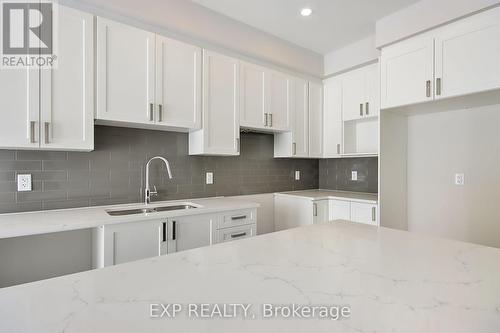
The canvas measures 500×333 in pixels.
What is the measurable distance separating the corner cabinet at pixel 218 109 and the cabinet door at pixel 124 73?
500 mm

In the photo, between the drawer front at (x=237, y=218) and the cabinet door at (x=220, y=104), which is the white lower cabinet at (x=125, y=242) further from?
the cabinet door at (x=220, y=104)

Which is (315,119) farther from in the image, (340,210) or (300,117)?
(340,210)

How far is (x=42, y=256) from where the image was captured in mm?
1926

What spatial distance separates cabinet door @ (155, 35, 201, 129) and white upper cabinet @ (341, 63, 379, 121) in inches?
73.0

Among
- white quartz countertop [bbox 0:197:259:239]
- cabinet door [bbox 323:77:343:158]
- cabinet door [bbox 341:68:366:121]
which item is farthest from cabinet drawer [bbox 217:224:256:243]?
cabinet door [bbox 341:68:366:121]

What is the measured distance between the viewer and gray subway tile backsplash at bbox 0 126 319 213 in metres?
1.95

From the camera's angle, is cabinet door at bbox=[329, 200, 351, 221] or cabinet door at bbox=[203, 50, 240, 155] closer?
cabinet door at bbox=[203, 50, 240, 155]

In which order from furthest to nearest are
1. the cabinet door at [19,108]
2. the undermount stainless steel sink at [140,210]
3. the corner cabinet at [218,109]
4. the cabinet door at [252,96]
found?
the cabinet door at [252,96], the corner cabinet at [218,109], the undermount stainless steel sink at [140,210], the cabinet door at [19,108]

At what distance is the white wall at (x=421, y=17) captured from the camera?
6.76ft

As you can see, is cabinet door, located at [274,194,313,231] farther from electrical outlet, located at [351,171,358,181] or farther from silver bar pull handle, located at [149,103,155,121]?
silver bar pull handle, located at [149,103,155,121]

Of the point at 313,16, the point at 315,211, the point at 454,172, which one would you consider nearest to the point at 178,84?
the point at 313,16

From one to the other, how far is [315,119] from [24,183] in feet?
9.82

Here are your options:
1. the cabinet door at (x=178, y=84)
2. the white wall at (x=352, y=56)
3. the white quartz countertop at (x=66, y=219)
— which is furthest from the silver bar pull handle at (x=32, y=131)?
the white wall at (x=352, y=56)

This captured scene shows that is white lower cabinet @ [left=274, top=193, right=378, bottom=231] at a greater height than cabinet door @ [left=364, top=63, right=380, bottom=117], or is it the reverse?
cabinet door @ [left=364, top=63, right=380, bottom=117]
